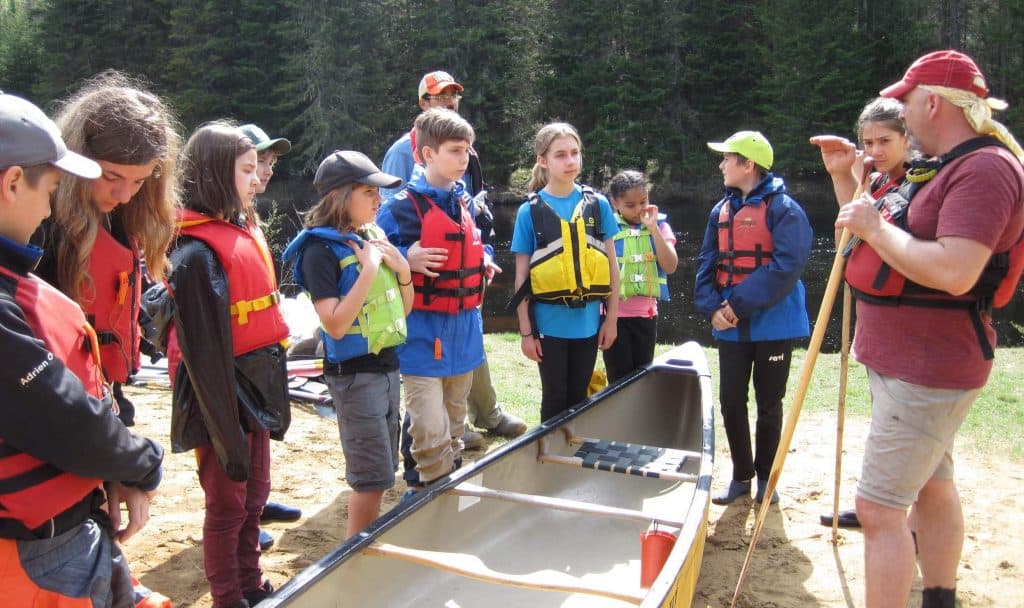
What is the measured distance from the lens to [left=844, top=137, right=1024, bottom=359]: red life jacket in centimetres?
261

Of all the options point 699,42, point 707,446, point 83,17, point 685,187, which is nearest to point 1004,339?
point 707,446

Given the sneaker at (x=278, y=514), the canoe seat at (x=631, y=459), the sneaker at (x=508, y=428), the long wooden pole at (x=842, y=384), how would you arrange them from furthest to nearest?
the sneaker at (x=508, y=428) < the sneaker at (x=278, y=514) < the canoe seat at (x=631, y=459) < the long wooden pole at (x=842, y=384)

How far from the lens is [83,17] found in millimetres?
38188

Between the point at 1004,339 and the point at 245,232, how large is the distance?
11985 mm

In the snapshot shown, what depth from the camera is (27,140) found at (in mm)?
1643

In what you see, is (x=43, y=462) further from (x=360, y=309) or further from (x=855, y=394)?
(x=855, y=394)

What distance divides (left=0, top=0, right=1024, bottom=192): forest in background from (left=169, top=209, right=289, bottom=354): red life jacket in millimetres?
30067

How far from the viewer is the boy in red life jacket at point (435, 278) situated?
389 cm

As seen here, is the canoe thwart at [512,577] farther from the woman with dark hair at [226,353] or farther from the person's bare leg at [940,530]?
the person's bare leg at [940,530]

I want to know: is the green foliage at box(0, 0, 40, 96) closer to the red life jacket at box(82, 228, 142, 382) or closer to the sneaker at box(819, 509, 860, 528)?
the red life jacket at box(82, 228, 142, 382)

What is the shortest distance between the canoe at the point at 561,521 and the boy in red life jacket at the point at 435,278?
424 millimetres

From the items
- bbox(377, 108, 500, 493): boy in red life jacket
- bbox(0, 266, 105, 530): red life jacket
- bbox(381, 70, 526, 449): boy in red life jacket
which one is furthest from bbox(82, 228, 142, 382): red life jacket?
bbox(381, 70, 526, 449): boy in red life jacket

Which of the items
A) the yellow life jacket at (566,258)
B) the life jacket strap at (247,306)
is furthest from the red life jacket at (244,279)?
the yellow life jacket at (566,258)

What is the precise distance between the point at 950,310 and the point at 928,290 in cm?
10
